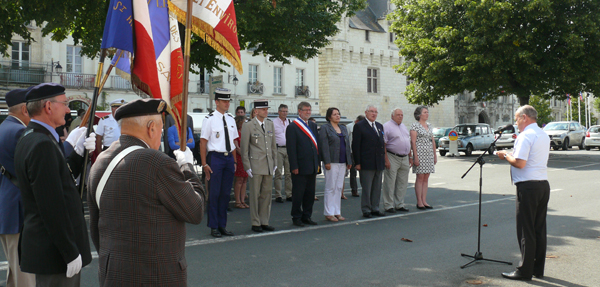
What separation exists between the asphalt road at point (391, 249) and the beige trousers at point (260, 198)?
0.90 ft

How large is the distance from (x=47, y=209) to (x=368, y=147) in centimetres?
695

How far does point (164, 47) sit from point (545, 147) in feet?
14.5

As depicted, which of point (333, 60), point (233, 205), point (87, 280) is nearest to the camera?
point (87, 280)

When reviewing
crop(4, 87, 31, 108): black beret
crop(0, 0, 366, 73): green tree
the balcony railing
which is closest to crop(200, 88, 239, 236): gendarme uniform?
crop(4, 87, 31, 108): black beret

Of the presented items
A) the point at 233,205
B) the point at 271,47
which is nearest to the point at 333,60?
the point at 271,47

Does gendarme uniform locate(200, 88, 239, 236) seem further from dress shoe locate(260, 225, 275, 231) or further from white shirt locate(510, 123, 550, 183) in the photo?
white shirt locate(510, 123, 550, 183)

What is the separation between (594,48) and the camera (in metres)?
25.2

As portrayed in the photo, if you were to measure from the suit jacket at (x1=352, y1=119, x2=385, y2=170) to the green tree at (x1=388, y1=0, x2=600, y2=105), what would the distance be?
17.8 meters

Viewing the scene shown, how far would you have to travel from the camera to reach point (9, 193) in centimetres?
418

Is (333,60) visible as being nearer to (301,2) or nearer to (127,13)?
(301,2)

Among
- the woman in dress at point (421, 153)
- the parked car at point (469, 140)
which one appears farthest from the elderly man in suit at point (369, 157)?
the parked car at point (469, 140)

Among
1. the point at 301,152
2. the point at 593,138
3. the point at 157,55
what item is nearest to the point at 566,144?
the point at 593,138

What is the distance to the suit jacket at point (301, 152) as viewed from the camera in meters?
8.71

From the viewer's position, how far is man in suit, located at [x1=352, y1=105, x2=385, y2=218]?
→ 9.59 metres
